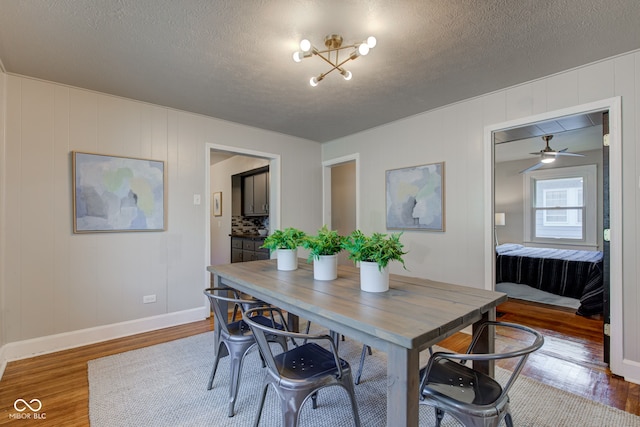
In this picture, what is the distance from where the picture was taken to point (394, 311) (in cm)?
130

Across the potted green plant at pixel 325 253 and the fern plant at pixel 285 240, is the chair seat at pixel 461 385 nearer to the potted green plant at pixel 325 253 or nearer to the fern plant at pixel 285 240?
the potted green plant at pixel 325 253

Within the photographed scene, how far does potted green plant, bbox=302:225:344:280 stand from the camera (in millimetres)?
1859

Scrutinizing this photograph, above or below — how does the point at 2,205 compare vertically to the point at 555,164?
below

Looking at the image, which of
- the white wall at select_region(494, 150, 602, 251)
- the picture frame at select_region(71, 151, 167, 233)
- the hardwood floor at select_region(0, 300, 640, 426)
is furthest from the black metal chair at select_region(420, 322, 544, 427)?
the white wall at select_region(494, 150, 602, 251)

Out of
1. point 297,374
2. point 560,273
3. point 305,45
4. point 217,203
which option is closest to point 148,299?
point 297,374

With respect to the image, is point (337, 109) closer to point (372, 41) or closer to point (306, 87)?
point (306, 87)

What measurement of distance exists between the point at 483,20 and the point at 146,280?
364cm

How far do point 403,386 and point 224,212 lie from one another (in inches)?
232

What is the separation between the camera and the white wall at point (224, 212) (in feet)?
20.3

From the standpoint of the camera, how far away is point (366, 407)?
1.88 m

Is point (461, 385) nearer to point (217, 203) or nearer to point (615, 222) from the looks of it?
point (615, 222)

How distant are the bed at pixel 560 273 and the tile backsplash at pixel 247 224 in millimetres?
4102

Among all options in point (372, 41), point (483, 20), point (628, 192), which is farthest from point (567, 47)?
point (372, 41)

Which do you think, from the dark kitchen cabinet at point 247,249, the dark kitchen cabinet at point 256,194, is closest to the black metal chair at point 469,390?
the dark kitchen cabinet at point 247,249
